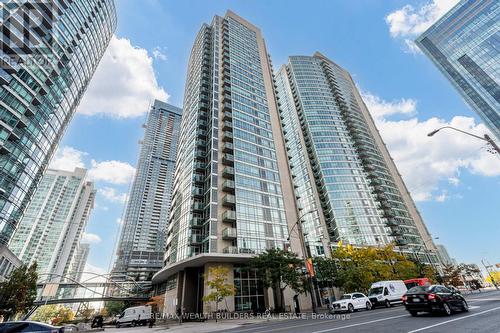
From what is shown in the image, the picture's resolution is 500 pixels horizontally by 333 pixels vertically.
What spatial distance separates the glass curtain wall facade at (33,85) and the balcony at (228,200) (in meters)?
30.9

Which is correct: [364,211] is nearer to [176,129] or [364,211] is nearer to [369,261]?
[369,261]

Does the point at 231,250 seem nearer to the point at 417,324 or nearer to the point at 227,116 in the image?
the point at 227,116

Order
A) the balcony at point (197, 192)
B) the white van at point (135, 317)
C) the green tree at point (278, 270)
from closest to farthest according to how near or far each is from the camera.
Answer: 1. the green tree at point (278, 270)
2. the white van at point (135, 317)
3. the balcony at point (197, 192)

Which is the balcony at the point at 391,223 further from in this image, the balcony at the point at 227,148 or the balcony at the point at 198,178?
the balcony at the point at 198,178

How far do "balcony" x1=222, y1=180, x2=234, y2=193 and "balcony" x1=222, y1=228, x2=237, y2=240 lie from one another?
23.3ft

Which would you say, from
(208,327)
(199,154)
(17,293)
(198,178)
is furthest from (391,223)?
(17,293)

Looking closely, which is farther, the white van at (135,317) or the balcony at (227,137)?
the balcony at (227,137)

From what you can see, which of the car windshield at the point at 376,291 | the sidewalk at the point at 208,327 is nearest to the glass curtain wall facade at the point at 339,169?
the car windshield at the point at 376,291

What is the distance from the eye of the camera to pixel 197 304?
115ft

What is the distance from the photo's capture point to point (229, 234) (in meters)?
34.2

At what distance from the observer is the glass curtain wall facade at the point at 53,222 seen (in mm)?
92562

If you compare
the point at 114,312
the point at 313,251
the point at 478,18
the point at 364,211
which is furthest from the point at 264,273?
the point at 478,18

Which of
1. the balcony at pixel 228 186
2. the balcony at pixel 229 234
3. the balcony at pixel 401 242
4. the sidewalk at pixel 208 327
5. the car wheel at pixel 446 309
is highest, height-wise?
the balcony at pixel 228 186

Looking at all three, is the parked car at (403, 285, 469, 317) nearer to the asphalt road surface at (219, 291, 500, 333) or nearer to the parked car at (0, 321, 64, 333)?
the asphalt road surface at (219, 291, 500, 333)
